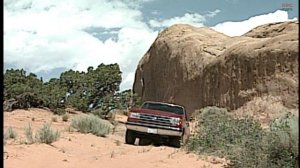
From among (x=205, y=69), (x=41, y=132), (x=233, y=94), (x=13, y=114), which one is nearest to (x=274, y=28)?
(x=205, y=69)

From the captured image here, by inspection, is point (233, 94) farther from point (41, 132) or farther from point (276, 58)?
point (41, 132)

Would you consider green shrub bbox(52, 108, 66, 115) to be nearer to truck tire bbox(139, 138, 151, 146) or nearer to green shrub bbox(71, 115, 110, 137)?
green shrub bbox(71, 115, 110, 137)

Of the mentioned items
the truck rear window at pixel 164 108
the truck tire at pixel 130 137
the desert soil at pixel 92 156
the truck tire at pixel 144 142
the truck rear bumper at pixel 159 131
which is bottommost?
the desert soil at pixel 92 156

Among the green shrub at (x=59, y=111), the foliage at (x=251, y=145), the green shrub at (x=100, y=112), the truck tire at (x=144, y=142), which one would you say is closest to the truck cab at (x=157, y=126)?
the truck tire at (x=144, y=142)

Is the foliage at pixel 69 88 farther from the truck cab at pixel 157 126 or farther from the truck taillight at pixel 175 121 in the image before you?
the truck taillight at pixel 175 121

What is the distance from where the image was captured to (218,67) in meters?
33.5

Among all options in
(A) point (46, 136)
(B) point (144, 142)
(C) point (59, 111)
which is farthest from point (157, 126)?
(C) point (59, 111)

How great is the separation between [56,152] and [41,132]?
1.94 m

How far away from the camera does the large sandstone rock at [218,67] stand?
27.8 metres

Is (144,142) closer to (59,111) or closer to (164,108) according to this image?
(164,108)

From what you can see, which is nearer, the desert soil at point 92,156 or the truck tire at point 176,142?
the desert soil at point 92,156

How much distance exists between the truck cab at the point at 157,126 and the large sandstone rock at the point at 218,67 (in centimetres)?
879

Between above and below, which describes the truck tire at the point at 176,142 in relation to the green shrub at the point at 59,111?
below

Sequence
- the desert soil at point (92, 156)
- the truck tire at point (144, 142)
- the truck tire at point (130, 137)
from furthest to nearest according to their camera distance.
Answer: the truck tire at point (144, 142), the truck tire at point (130, 137), the desert soil at point (92, 156)
